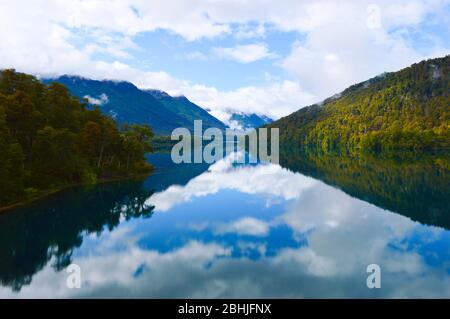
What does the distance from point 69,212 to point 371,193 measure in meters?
58.7

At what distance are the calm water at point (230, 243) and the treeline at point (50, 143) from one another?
5504 millimetres

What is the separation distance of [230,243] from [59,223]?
25883 millimetres

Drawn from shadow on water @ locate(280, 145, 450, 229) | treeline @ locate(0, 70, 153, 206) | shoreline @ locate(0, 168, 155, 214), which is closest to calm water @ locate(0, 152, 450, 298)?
shadow on water @ locate(280, 145, 450, 229)

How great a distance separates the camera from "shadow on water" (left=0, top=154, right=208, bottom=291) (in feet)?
119

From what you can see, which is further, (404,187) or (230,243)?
(404,187)

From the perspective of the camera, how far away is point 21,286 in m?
30.3

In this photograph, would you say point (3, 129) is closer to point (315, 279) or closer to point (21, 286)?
point (21, 286)

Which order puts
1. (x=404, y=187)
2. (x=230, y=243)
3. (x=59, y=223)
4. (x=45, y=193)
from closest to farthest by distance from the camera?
(x=230, y=243) → (x=59, y=223) → (x=45, y=193) → (x=404, y=187)

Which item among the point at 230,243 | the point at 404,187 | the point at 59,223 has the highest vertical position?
the point at 404,187

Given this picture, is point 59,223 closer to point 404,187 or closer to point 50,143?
point 50,143

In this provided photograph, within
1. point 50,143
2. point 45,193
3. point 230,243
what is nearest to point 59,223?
point 50,143

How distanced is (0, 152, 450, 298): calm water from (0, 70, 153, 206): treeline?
5.50 m

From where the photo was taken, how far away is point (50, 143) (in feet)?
226
